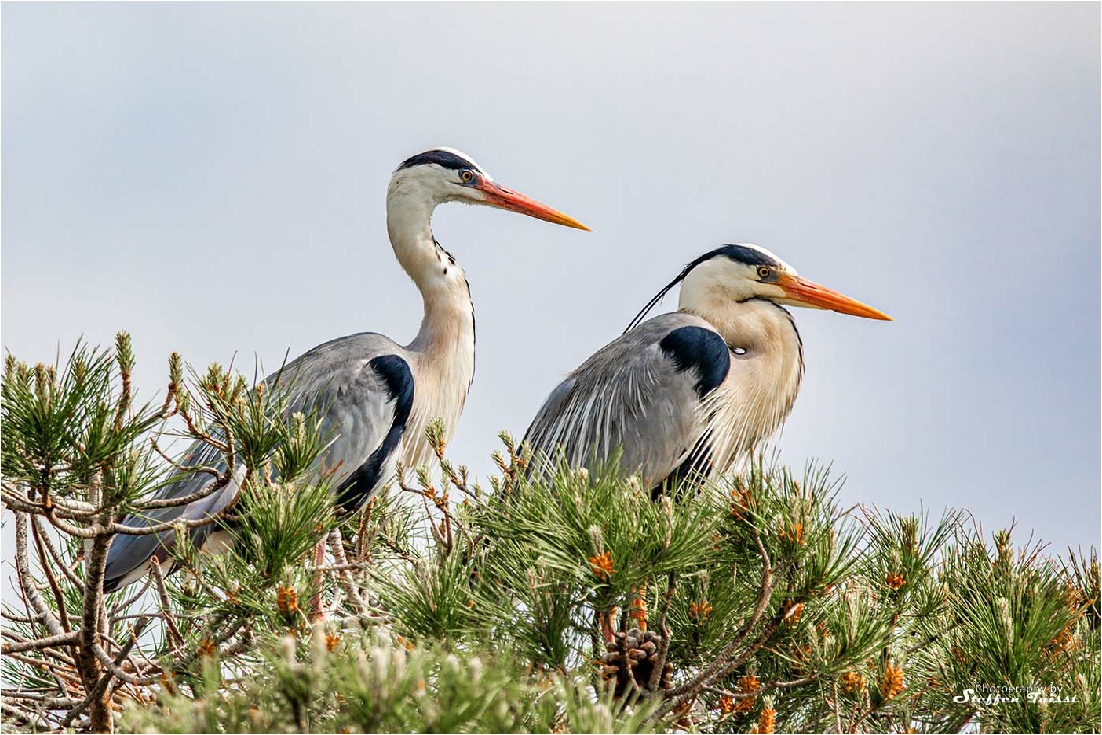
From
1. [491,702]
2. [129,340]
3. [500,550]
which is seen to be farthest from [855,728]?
[129,340]

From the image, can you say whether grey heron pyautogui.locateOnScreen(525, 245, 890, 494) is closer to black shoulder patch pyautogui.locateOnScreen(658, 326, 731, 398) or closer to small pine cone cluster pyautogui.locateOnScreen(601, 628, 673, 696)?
black shoulder patch pyautogui.locateOnScreen(658, 326, 731, 398)

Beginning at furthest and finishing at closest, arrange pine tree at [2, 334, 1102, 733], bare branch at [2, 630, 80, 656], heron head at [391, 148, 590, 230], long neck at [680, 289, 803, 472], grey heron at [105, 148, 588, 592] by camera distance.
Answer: heron head at [391, 148, 590, 230], long neck at [680, 289, 803, 472], grey heron at [105, 148, 588, 592], bare branch at [2, 630, 80, 656], pine tree at [2, 334, 1102, 733]

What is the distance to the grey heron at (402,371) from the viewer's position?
408 centimetres

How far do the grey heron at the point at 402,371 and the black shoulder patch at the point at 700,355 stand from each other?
0.75 meters

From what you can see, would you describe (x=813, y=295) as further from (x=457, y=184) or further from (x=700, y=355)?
(x=457, y=184)

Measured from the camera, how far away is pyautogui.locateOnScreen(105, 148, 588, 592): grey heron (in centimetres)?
408

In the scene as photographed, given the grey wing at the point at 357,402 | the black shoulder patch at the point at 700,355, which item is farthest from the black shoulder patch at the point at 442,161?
the black shoulder patch at the point at 700,355

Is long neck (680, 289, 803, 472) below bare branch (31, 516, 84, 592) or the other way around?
the other way around

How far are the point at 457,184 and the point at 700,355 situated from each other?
1312 millimetres

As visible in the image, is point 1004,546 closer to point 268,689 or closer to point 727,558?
point 727,558

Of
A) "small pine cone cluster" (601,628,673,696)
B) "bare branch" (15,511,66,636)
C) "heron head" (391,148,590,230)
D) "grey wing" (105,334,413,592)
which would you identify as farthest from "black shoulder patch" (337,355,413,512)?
"small pine cone cluster" (601,628,673,696)

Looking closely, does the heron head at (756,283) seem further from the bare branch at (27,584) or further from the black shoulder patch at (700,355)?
the bare branch at (27,584)

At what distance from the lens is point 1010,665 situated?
256 centimetres

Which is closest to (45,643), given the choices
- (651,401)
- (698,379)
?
(651,401)
